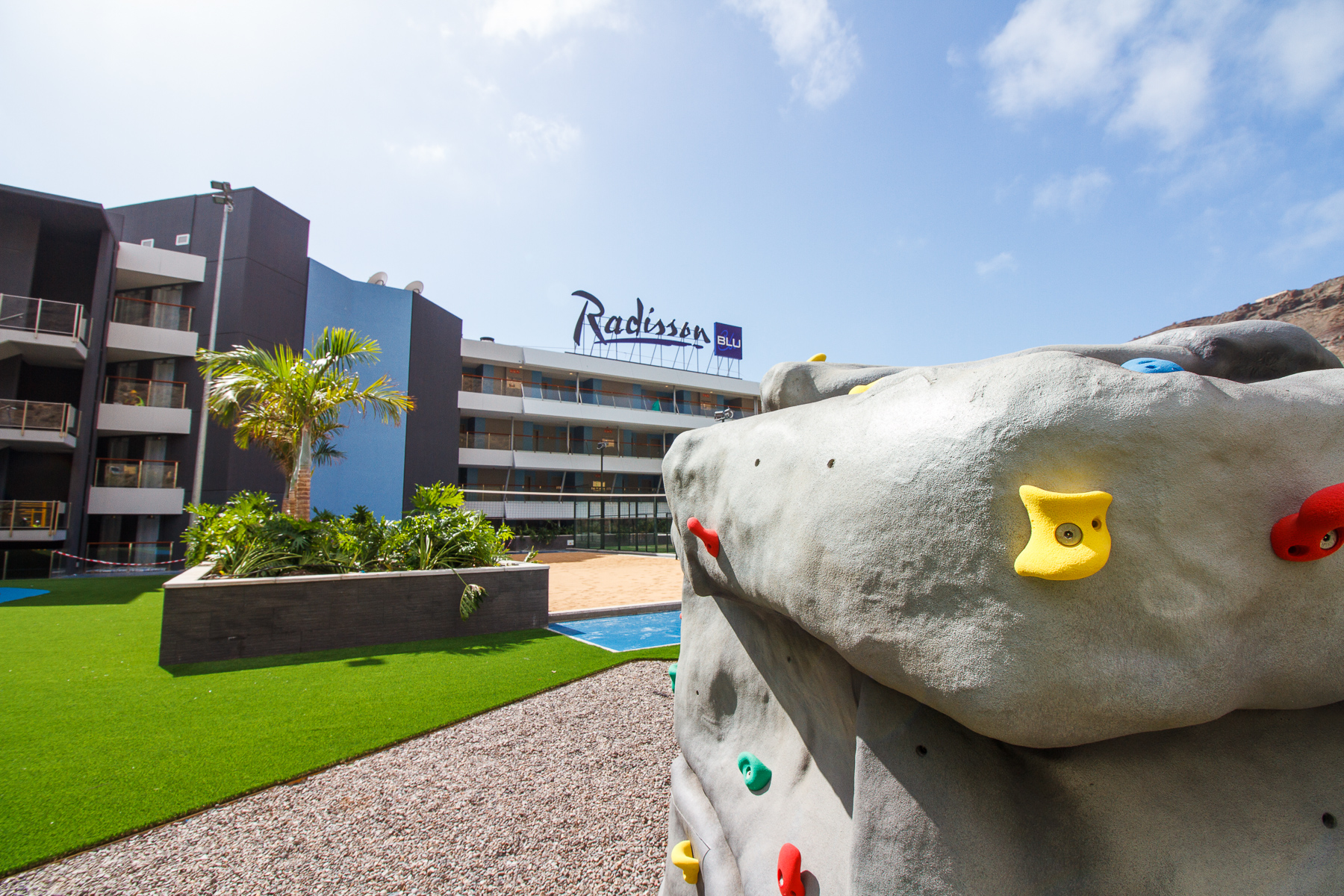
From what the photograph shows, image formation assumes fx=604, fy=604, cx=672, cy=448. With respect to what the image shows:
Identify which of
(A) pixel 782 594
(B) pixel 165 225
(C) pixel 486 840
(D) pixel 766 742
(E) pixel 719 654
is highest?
(B) pixel 165 225

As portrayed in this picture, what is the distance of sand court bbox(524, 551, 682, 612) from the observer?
554 inches

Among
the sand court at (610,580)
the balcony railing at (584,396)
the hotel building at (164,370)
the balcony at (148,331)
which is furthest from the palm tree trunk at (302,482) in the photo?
the balcony railing at (584,396)

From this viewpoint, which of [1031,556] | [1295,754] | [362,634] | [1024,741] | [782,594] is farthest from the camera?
[362,634]

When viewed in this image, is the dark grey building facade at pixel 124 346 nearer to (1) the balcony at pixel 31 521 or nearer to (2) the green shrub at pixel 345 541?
(1) the balcony at pixel 31 521

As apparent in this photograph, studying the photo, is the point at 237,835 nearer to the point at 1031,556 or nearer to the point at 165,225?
the point at 1031,556

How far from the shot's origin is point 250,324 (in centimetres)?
2170

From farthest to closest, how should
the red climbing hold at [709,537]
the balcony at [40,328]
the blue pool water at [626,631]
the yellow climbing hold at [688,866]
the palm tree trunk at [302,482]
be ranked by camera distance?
the balcony at [40,328]
the palm tree trunk at [302,482]
the blue pool water at [626,631]
the yellow climbing hold at [688,866]
the red climbing hold at [709,537]

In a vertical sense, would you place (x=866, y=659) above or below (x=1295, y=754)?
above

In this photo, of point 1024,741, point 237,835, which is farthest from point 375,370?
point 1024,741

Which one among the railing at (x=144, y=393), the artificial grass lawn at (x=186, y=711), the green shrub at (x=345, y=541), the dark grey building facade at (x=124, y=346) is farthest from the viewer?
the railing at (x=144, y=393)

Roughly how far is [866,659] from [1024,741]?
39 cm

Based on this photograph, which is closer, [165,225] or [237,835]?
[237,835]

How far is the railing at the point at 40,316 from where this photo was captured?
57.2 ft

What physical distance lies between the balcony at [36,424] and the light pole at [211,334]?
311 centimetres
